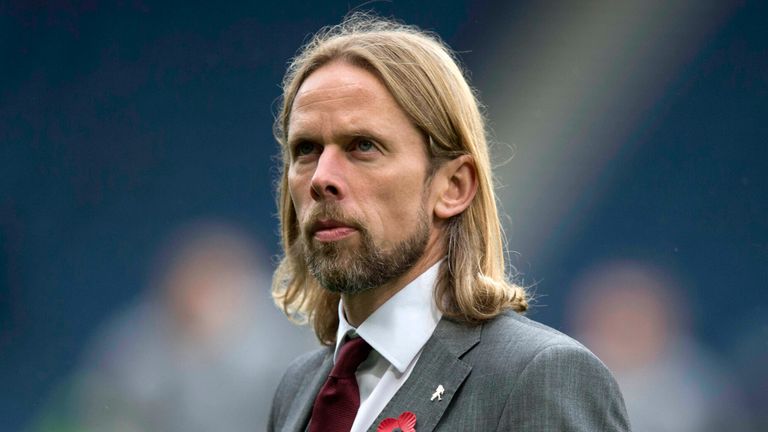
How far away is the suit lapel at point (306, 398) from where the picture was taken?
2633mm

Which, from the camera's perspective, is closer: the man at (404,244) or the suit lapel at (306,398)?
the man at (404,244)

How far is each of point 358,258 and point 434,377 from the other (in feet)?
1.02

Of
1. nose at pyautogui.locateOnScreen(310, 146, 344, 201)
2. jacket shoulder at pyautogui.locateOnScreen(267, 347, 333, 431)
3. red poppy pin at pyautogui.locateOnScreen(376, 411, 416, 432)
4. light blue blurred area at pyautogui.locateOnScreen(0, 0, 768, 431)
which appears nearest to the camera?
red poppy pin at pyautogui.locateOnScreen(376, 411, 416, 432)

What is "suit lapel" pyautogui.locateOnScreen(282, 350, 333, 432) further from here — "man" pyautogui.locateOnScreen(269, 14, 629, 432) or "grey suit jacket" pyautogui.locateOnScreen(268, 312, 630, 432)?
"grey suit jacket" pyautogui.locateOnScreen(268, 312, 630, 432)

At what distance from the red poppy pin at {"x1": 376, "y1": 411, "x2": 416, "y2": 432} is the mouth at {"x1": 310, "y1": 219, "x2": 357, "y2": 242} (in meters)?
0.41

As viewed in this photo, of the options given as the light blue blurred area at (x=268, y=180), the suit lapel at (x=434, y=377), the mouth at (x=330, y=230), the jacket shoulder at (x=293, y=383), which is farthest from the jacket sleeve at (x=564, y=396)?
the light blue blurred area at (x=268, y=180)

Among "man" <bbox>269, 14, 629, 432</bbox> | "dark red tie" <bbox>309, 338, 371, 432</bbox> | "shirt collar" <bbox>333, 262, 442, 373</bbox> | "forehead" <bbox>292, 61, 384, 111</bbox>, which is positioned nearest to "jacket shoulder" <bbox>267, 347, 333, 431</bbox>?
"man" <bbox>269, 14, 629, 432</bbox>

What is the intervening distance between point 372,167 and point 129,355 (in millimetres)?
2372

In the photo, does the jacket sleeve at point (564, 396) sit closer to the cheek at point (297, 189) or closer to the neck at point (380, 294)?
the neck at point (380, 294)

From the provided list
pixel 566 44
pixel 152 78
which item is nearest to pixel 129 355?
pixel 152 78

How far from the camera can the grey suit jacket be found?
6.85 ft

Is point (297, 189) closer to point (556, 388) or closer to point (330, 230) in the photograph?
point (330, 230)

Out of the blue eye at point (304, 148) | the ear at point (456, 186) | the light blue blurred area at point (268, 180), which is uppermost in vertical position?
the ear at point (456, 186)

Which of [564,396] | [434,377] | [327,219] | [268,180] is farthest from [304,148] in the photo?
[268,180]
